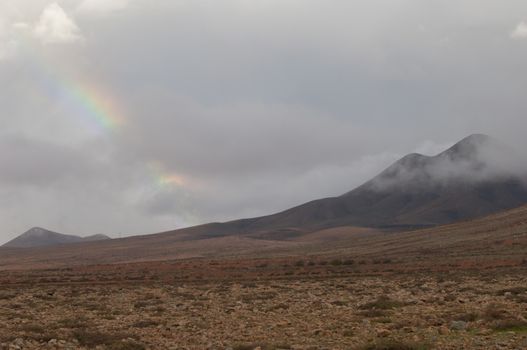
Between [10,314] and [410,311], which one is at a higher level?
[10,314]

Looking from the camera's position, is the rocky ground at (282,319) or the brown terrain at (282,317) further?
the brown terrain at (282,317)

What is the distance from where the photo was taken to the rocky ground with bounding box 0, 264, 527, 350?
19250mm

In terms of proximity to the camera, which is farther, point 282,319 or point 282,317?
point 282,317

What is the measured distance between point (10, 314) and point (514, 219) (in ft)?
366

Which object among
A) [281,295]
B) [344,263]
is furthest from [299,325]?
[344,263]

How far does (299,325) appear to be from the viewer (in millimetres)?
23562

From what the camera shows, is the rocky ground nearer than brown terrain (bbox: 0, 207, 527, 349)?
Yes

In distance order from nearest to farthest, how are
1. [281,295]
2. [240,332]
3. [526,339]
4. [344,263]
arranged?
[526,339], [240,332], [281,295], [344,263]

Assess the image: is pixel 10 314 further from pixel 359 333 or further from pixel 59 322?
pixel 359 333

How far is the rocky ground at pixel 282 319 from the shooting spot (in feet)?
63.2

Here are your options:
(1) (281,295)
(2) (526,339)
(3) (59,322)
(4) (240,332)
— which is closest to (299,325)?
(4) (240,332)

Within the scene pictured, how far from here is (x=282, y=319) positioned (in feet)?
84.2

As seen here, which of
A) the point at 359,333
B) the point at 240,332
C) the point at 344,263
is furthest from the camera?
the point at 344,263

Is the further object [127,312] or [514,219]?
[514,219]
